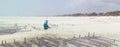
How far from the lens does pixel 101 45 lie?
17125 mm

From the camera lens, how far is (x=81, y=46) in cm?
1661

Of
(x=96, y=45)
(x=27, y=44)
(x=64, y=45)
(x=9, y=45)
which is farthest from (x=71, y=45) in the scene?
(x=9, y=45)

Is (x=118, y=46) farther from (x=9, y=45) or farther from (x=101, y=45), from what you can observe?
(x=9, y=45)

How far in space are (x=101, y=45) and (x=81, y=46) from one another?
5.08 feet

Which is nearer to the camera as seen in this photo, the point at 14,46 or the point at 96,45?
the point at 14,46

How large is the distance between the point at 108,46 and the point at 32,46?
5241 mm

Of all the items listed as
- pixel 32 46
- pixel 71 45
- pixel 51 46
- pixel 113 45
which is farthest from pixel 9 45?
pixel 113 45

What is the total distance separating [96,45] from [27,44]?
16.0 feet

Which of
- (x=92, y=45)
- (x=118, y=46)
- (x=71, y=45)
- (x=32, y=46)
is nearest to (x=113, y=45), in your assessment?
(x=118, y=46)

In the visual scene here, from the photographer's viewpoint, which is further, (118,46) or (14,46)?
(118,46)

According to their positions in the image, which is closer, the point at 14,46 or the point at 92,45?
the point at 14,46

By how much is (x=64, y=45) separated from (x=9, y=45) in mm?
3758

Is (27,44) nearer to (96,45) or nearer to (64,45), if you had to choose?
(64,45)

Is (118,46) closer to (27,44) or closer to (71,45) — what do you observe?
(71,45)
